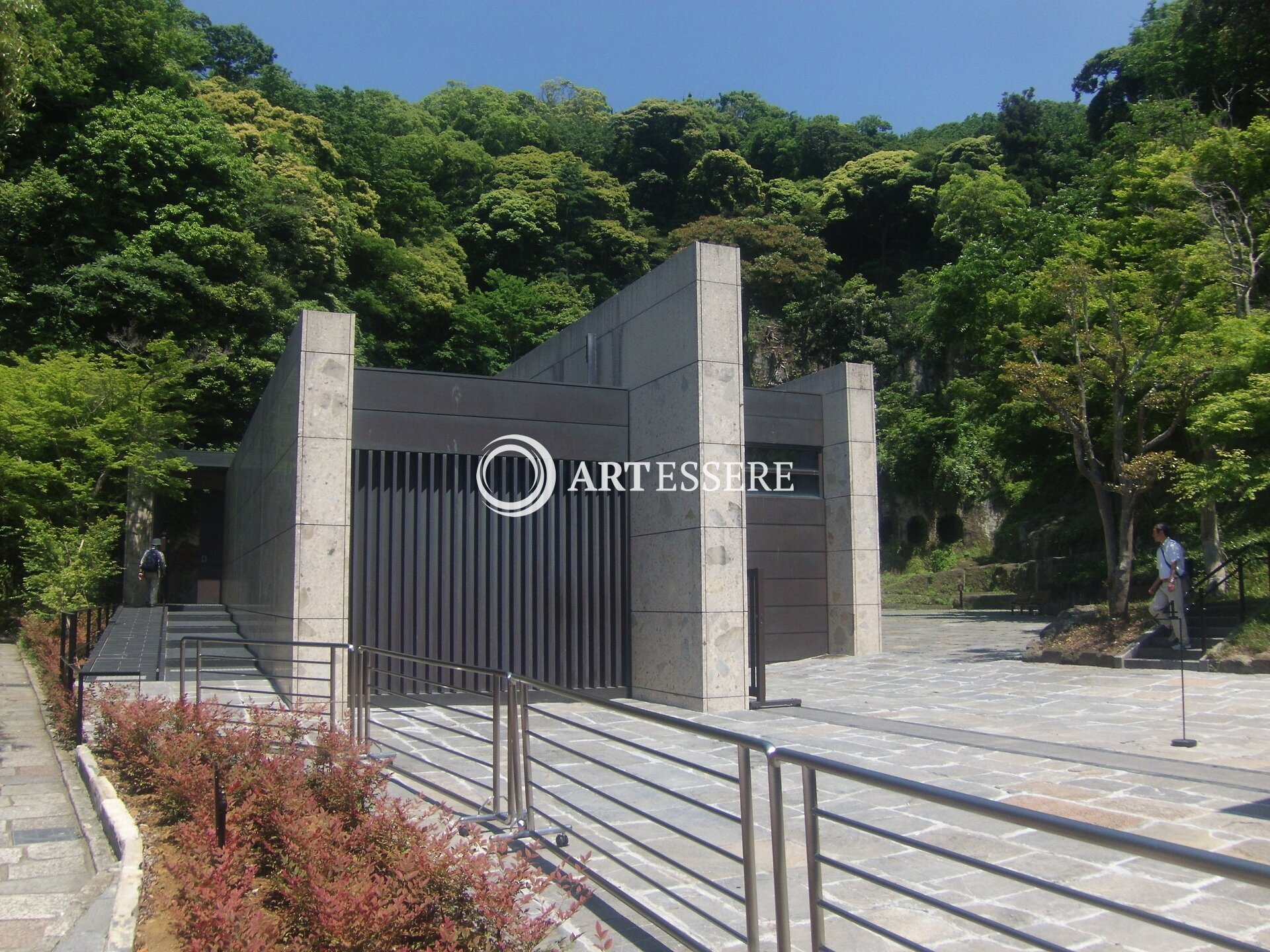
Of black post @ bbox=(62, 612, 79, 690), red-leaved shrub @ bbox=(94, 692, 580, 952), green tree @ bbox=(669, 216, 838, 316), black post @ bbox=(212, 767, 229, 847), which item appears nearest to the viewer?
red-leaved shrub @ bbox=(94, 692, 580, 952)

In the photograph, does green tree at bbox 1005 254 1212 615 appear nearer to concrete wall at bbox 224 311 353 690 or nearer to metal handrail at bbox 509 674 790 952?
concrete wall at bbox 224 311 353 690

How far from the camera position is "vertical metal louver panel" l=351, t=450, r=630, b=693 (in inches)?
446

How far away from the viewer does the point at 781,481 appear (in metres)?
17.9

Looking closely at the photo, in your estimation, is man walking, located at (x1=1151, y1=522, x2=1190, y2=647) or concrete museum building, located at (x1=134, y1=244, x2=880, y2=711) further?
man walking, located at (x1=1151, y1=522, x2=1190, y2=647)

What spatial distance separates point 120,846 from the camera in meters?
5.47

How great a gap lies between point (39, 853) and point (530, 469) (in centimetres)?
719

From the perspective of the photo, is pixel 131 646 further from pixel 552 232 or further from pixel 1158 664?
pixel 552 232

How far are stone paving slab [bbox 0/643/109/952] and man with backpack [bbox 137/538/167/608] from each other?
488 inches

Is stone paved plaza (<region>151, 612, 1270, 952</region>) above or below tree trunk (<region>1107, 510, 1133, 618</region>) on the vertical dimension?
below

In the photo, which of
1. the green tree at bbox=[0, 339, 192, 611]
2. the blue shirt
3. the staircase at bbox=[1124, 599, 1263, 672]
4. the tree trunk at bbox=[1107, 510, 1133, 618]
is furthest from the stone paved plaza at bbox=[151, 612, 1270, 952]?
the green tree at bbox=[0, 339, 192, 611]

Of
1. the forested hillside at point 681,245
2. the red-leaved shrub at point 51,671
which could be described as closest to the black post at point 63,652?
the red-leaved shrub at point 51,671

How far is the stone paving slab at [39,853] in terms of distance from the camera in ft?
14.8

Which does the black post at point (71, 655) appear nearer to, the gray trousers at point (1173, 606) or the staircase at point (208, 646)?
the staircase at point (208, 646)

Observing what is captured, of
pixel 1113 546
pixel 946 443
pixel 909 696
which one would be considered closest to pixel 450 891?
pixel 909 696
